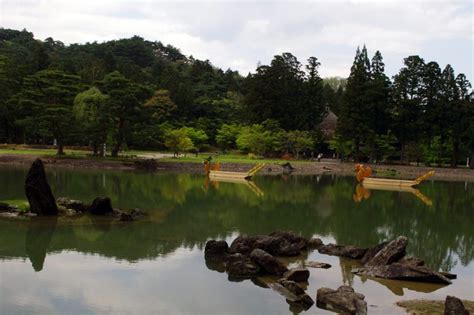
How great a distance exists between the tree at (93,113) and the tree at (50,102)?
88 cm

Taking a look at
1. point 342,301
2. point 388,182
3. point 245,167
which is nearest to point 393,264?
point 342,301

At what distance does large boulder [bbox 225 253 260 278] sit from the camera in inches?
391

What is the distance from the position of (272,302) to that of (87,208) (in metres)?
9.96

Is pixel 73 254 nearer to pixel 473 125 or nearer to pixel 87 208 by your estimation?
pixel 87 208

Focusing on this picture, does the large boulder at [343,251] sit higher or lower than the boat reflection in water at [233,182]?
higher

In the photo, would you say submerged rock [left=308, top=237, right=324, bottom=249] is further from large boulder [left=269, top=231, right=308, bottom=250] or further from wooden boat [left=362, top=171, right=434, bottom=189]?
wooden boat [left=362, top=171, right=434, bottom=189]

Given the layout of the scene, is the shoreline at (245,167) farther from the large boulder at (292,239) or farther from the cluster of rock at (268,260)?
the cluster of rock at (268,260)

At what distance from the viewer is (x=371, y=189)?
1240 inches

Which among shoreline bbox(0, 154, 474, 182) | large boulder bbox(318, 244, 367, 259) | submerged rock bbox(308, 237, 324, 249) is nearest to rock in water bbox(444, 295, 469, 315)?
large boulder bbox(318, 244, 367, 259)

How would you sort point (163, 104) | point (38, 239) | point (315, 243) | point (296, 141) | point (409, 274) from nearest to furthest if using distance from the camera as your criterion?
point (409, 274), point (38, 239), point (315, 243), point (296, 141), point (163, 104)

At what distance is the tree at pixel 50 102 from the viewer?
3750cm

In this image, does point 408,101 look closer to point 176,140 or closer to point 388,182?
point 388,182

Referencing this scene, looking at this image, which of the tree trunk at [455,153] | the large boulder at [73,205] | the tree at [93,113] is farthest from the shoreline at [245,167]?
the large boulder at [73,205]

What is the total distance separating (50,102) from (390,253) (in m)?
34.3
